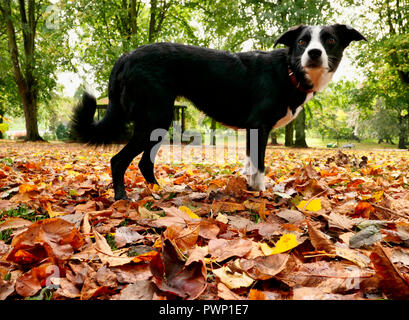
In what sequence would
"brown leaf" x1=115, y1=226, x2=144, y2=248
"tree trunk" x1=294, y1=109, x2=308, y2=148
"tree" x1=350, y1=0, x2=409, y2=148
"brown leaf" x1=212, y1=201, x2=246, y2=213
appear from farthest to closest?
"tree trunk" x1=294, y1=109, x2=308, y2=148, "tree" x1=350, y1=0, x2=409, y2=148, "brown leaf" x1=212, y1=201, x2=246, y2=213, "brown leaf" x1=115, y1=226, x2=144, y2=248

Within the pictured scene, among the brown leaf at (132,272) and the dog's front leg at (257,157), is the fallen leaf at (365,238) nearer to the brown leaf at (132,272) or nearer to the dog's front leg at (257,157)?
the brown leaf at (132,272)

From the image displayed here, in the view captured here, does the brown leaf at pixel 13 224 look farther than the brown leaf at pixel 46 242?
Yes

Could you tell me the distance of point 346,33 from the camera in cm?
295

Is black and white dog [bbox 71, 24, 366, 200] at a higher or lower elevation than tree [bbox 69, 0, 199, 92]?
lower

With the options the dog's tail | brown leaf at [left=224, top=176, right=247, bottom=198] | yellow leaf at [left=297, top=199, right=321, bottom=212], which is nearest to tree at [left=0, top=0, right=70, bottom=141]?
the dog's tail

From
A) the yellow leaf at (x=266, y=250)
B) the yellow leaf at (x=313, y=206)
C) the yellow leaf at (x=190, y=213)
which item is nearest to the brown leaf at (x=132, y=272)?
the yellow leaf at (x=266, y=250)

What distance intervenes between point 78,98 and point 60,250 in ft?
5.92

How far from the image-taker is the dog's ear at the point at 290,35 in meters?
2.92

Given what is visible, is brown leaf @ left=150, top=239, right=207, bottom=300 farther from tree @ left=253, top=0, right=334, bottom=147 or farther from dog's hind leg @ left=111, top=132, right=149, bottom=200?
tree @ left=253, top=0, right=334, bottom=147

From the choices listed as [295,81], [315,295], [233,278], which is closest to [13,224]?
[233,278]

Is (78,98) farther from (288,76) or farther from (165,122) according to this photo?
(288,76)

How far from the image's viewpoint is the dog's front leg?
113 inches

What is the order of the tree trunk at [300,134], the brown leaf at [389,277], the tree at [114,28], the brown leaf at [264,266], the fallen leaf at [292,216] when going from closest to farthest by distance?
the brown leaf at [389,277] < the brown leaf at [264,266] < the fallen leaf at [292,216] < the tree at [114,28] < the tree trunk at [300,134]
